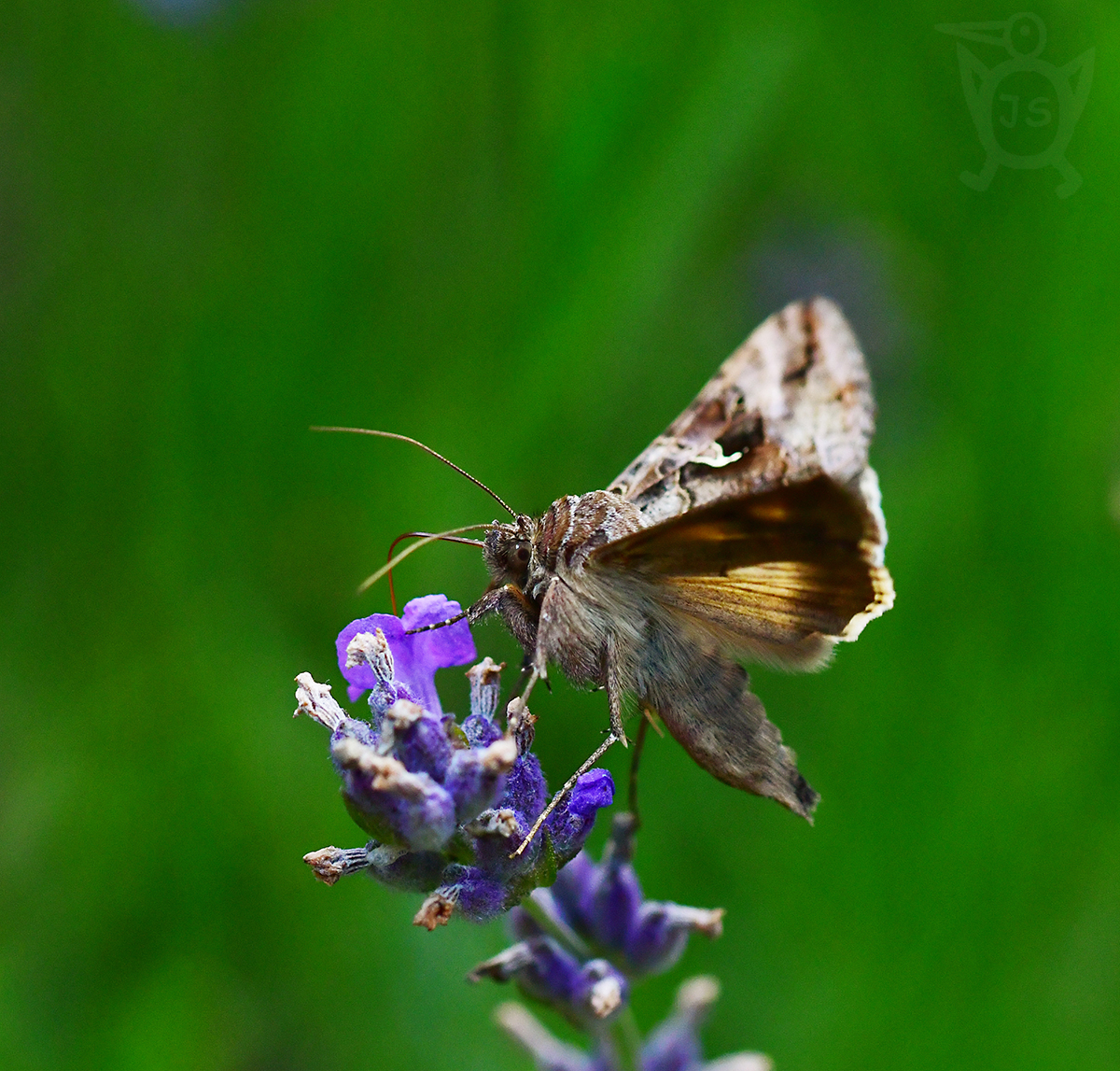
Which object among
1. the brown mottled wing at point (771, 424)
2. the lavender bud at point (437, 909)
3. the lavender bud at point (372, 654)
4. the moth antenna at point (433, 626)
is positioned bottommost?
the lavender bud at point (437, 909)

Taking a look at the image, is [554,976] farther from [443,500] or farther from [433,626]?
[443,500]

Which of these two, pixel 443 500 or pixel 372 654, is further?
pixel 443 500

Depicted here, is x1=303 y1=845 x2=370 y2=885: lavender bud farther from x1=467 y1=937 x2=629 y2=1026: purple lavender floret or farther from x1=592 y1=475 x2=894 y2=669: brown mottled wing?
x1=592 y1=475 x2=894 y2=669: brown mottled wing

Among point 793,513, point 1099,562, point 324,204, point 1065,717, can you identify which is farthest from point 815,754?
point 324,204

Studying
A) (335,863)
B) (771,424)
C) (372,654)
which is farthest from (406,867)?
(771,424)

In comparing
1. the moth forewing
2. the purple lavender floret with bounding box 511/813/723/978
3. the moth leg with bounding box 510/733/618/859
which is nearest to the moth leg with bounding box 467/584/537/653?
the moth forewing

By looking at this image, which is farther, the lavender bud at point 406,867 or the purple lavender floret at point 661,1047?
the purple lavender floret at point 661,1047

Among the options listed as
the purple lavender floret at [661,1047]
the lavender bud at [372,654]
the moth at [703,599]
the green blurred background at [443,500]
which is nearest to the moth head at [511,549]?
the moth at [703,599]

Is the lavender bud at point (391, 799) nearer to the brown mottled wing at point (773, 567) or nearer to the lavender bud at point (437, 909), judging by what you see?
the lavender bud at point (437, 909)
